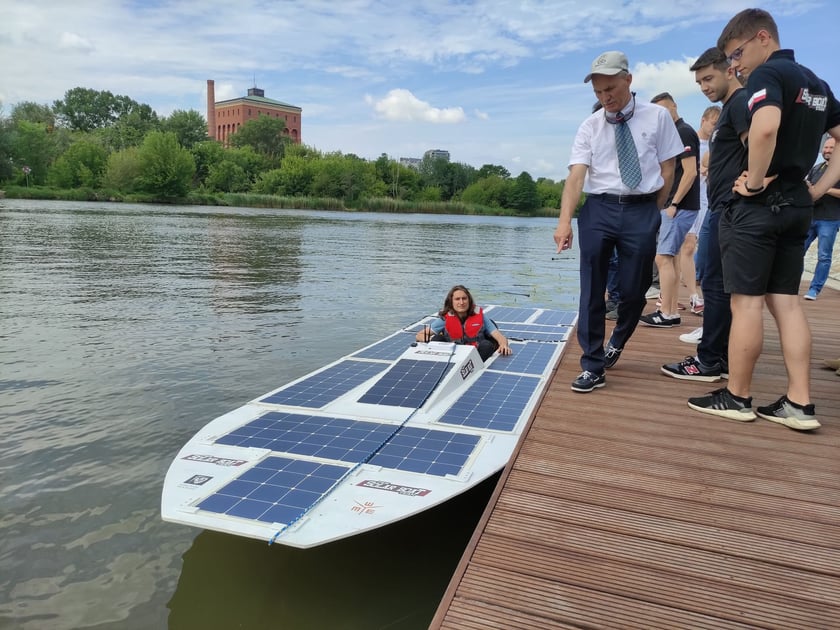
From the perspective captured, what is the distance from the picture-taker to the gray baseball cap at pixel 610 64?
13.3 ft

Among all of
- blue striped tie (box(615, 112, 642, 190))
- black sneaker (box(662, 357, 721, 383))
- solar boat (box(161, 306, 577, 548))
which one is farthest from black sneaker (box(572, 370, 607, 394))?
blue striped tie (box(615, 112, 642, 190))

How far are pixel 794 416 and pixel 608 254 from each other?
1.61m

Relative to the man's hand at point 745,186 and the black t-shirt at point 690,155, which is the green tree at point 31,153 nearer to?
the black t-shirt at point 690,155

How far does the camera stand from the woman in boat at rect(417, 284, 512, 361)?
25.0 ft

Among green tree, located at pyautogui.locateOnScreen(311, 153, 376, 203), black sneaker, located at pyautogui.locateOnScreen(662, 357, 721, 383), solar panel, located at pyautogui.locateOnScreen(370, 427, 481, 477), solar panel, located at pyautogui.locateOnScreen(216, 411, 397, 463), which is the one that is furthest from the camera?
green tree, located at pyautogui.locateOnScreen(311, 153, 376, 203)

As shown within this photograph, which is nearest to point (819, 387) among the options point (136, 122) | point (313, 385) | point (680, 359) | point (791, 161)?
point (680, 359)

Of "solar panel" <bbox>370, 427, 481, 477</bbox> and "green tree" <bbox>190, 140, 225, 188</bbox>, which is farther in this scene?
"green tree" <bbox>190, 140, 225, 188</bbox>

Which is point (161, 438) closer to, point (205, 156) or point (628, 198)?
point (628, 198)

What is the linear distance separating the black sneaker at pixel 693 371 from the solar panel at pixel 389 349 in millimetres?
3439

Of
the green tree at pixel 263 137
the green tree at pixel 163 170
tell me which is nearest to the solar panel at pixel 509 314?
the green tree at pixel 163 170

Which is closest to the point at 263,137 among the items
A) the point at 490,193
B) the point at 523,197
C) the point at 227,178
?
the point at 227,178

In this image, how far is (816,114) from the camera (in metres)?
3.56

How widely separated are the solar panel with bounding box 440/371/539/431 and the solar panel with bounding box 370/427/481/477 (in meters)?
0.32

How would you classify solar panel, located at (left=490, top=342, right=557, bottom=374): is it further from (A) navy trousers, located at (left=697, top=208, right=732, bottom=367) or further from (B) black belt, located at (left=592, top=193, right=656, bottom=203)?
(B) black belt, located at (left=592, top=193, right=656, bottom=203)
